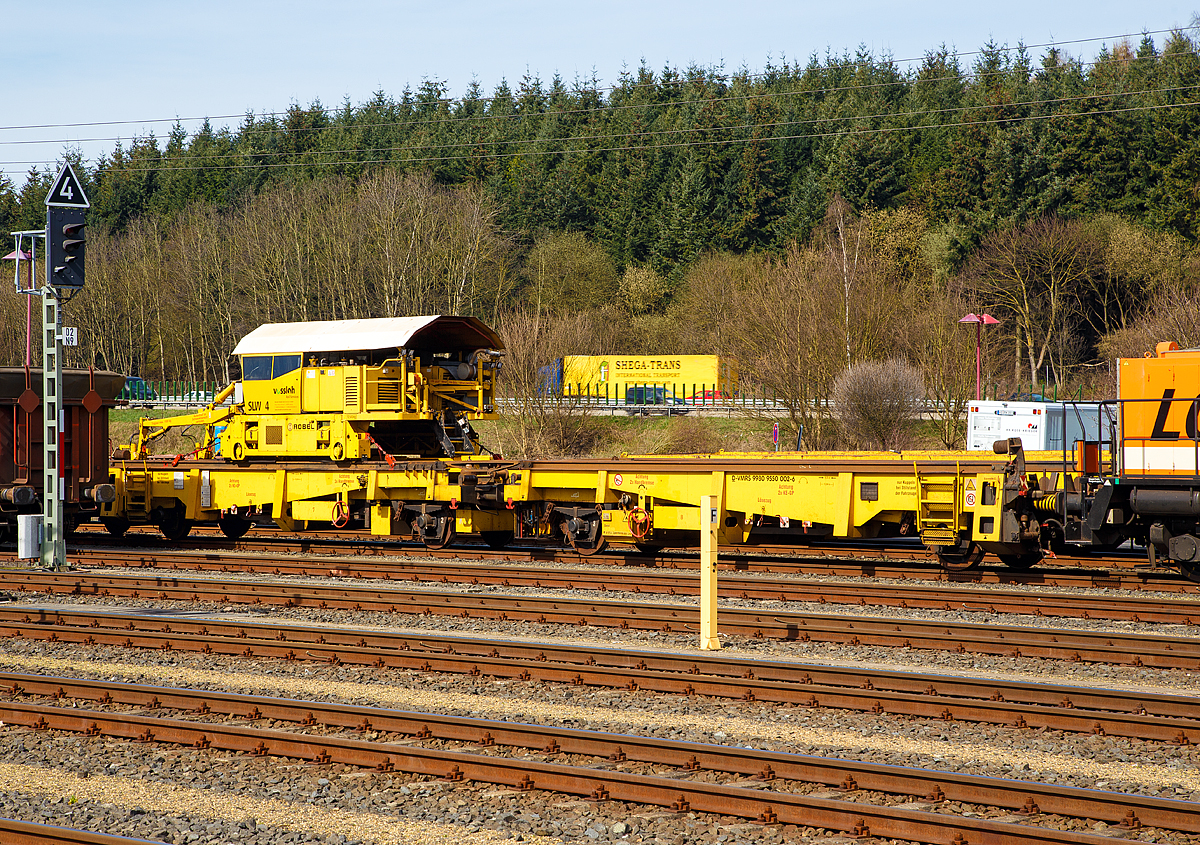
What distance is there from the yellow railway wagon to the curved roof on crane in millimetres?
2066

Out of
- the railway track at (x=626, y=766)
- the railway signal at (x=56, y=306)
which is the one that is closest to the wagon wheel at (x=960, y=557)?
the railway track at (x=626, y=766)

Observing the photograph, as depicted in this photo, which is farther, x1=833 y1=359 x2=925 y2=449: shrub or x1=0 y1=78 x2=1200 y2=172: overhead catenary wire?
x1=0 y1=78 x2=1200 y2=172: overhead catenary wire

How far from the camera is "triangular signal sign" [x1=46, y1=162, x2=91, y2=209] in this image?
16.6 meters

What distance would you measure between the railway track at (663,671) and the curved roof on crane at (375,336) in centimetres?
707

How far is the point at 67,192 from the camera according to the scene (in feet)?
55.3

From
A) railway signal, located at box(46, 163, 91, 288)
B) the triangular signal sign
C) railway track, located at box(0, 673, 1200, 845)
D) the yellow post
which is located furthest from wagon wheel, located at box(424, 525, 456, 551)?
railway track, located at box(0, 673, 1200, 845)

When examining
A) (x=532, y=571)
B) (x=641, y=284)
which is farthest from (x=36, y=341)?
(x=532, y=571)

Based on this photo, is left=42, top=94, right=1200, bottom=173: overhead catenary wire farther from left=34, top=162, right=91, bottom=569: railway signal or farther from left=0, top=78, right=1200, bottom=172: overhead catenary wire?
left=34, top=162, right=91, bottom=569: railway signal

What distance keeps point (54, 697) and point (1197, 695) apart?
931cm

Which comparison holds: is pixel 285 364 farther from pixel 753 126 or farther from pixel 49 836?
pixel 753 126

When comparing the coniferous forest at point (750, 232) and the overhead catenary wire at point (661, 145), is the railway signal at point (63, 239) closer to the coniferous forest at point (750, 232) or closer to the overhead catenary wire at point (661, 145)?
the coniferous forest at point (750, 232)

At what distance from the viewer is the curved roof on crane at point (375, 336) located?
18453mm

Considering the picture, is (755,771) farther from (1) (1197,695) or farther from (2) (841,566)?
(2) (841,566)

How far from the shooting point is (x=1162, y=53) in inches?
2670
